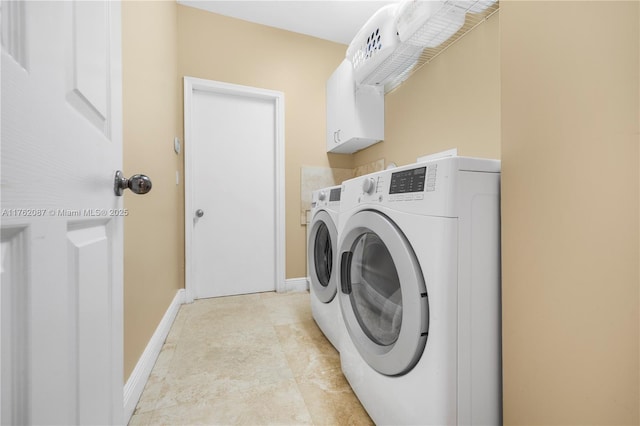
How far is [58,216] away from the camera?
404mm

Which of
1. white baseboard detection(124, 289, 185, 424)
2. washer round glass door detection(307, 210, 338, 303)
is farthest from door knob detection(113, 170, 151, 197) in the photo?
washer round glass door detection(307, 210, 338, 303)

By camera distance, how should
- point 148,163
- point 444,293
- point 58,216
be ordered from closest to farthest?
point 58,216 < point 444,293 < point 148,163

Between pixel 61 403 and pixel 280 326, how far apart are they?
1.37m

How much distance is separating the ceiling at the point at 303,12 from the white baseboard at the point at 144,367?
7.90 ft

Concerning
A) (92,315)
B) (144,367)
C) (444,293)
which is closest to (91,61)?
(92,315)

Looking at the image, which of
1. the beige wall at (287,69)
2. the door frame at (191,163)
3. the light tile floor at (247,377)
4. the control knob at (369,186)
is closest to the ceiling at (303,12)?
the beige wall at (287,69)

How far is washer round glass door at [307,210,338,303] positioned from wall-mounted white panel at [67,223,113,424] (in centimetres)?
94

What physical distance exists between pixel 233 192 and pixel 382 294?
1.83 metres

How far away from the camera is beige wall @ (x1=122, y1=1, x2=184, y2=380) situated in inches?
40.0

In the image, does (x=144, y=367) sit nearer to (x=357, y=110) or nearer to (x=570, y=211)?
(x=570, y=211)

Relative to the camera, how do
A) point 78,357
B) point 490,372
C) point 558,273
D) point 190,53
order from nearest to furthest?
point 78,357 < point 558,273 < point 490,372 < point 190,53

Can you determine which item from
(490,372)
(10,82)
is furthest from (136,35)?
(490,372)

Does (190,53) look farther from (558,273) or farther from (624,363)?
(624,363)

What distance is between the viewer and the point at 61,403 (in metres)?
0.40
